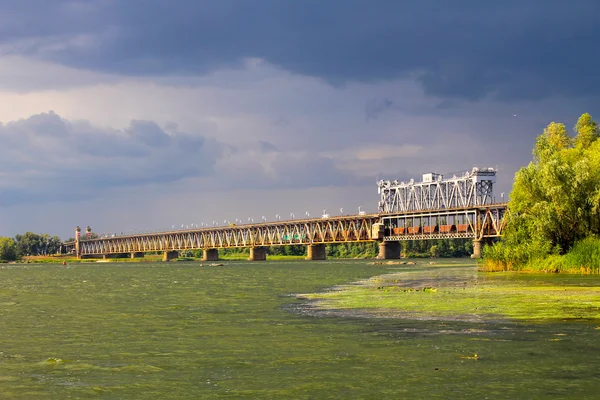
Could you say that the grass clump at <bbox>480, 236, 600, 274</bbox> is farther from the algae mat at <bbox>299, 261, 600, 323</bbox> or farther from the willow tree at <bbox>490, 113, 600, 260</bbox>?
the algae mat at <bbox>299, 261, 600, 323</bbox>

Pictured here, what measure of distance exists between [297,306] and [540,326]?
1697cm

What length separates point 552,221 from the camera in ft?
265

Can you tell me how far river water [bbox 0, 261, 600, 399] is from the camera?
20250 millimetres

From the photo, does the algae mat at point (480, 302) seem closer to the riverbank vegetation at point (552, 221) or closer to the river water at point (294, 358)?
the river water at point (294, 358)

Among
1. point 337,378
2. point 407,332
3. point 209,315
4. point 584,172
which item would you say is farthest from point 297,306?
point 584,172

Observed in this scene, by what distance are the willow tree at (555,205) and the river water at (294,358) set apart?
5101 centimetres

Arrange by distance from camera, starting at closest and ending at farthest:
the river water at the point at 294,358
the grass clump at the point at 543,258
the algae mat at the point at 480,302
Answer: the river water at the point at 294,358 → the algae mat at the point at 480,302 → the grass clump at the point at 543,258

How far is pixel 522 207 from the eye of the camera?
8825 cm

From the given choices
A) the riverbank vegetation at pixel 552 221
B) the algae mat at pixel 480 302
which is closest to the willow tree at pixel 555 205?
the riverbank vegetation at pixel 552 221

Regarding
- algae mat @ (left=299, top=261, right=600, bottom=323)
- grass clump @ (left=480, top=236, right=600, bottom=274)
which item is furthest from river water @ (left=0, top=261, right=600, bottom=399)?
grass clump @ (left=480, top=236, right=600, bottom=274)

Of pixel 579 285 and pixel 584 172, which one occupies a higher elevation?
pixel 584 172

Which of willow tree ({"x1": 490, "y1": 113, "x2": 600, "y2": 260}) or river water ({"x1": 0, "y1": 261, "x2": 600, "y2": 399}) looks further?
willow tree ({"x1": 490, "y1": 113, "x2": 600, "y2": 260})

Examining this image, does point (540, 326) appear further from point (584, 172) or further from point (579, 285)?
point (584, 172)

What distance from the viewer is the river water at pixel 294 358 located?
2025cm
